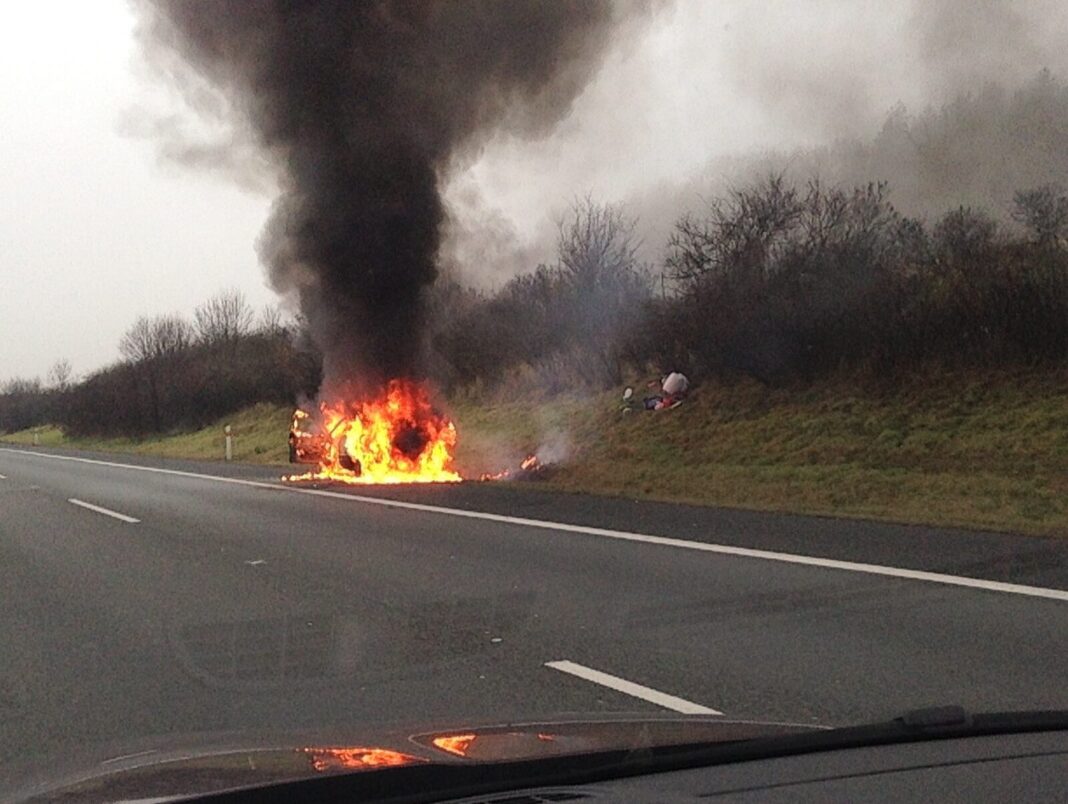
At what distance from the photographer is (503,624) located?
24.2 ft

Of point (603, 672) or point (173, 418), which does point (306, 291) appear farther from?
point (173, 418)

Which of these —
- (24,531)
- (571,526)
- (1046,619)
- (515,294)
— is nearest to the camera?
(1046,619)

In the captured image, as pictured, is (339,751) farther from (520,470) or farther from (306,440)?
(306,440)

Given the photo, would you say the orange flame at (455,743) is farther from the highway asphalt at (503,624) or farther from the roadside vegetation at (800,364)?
the roadside vegetation at (800,364)

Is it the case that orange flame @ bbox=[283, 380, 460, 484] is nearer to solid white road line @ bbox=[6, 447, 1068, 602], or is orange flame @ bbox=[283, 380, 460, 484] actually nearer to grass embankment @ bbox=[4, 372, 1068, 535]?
grass embankment @ bbox=[4, 372, 1068, 535]

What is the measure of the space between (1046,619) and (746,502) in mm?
8055

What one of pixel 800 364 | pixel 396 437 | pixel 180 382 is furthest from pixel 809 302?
pixel 180 382

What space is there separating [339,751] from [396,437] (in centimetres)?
1743

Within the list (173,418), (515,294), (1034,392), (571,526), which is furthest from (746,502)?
(173,418)

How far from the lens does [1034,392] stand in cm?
1848

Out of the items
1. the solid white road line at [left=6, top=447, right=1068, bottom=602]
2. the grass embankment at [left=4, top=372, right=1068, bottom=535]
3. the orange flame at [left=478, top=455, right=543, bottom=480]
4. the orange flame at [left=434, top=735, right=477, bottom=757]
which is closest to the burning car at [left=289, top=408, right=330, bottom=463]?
the grass embankment at [left=4, top=372, right=1068, bottom=535]

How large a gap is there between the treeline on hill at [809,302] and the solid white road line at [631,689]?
15657 mm

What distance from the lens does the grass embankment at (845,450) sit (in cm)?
1450

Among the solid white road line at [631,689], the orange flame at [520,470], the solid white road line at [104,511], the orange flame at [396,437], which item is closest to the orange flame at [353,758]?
the solid white road line at [631,689]
